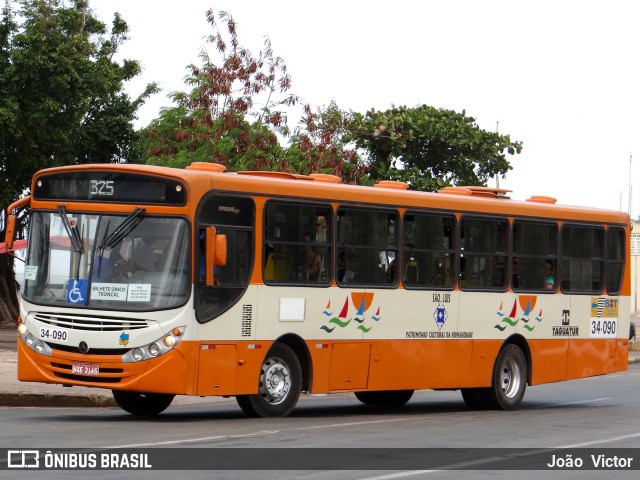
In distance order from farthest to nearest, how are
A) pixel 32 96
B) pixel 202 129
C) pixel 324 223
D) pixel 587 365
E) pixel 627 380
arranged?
pixel 32 96
pixel 202 129
pixel 627 380
pixel 587 365
pixel 324 223

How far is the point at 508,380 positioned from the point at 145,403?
6.09 m

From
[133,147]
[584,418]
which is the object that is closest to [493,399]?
[584,418]

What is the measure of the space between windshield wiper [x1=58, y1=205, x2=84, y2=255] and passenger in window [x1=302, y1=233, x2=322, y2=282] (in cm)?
295

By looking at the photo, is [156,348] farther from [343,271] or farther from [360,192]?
[360,192]

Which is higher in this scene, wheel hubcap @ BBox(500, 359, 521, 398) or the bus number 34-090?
the bus number 34-090

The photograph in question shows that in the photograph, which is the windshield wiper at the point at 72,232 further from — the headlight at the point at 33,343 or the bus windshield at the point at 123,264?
the headlight at the point at 33,343

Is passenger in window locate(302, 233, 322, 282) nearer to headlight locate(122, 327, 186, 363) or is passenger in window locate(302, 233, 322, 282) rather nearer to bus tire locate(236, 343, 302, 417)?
bus tire locate(236, 343, 302, 417)

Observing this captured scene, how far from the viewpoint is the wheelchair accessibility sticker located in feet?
52.7

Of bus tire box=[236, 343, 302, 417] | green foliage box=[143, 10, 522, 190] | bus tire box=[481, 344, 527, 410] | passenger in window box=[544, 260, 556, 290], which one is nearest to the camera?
bus tire box=[236, 343, 302, 417]

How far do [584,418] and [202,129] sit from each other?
17758 mm

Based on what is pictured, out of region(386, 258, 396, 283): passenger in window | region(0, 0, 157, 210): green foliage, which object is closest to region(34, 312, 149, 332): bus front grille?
region(386, 258, 396, 283): passenger in window

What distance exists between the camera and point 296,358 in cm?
1753

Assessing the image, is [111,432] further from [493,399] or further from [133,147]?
[133,147]

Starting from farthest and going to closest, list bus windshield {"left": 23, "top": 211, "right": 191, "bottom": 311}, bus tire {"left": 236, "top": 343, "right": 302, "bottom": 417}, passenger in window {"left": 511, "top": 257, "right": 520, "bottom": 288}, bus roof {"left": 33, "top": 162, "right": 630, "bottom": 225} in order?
passenger in window {"left": 511, "top": 257, "right": 520, "bottom": 288}, bus tire {"left": 236, "top": 343, "right": 302, "bottom": 417}, bus roof {"left": 33, "top": 162, "right": 630, "bottom": 225}, bus windshield {"left": 23, "top": 211, "right": 191, "bottom": 311}
